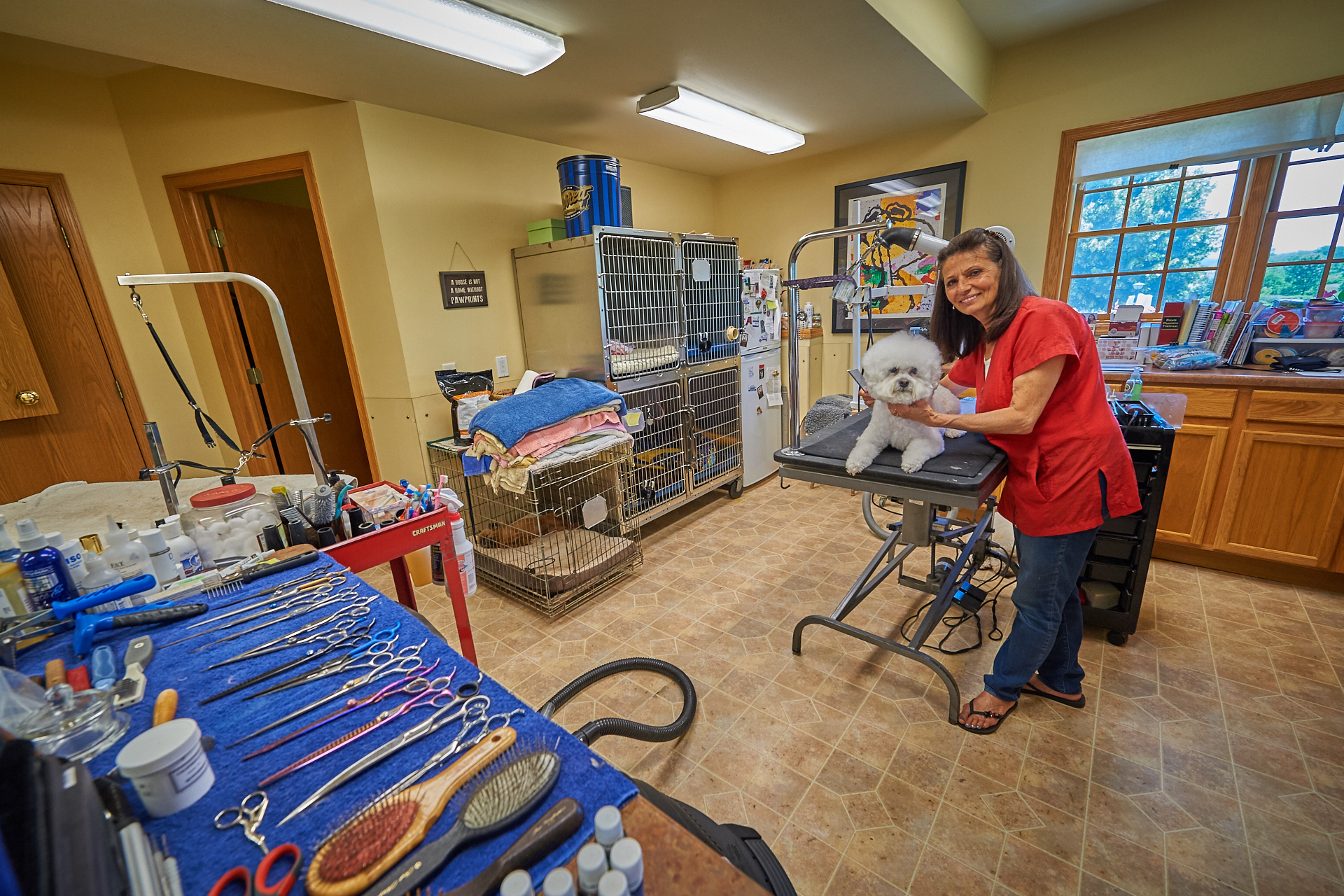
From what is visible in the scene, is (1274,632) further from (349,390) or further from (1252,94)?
(349,390)

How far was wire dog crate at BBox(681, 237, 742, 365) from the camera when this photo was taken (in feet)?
10.8

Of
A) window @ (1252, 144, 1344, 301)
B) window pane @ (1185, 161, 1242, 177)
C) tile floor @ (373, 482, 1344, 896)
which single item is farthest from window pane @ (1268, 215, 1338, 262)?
tile floor @ (373, 482, 1344, 896)

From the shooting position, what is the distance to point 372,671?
0.98 metres

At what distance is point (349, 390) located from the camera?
3857 millimetres

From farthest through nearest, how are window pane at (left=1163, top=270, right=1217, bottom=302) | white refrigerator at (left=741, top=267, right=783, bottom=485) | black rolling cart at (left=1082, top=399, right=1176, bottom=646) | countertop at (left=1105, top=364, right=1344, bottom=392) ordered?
1. white refrigerator at (left=741, top=267, right=783, bottom=485)
2. window pane at (left=1163, top=270, right=1217, bottom=302)
3. countertop at (left=1105, top=364, right=1344, bottom=392)
4. black rolling cart at (left=1082, top=399, right=1176, bottom=646)

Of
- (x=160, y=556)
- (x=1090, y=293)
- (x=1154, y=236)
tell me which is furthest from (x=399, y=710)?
(x=1154, y=236)

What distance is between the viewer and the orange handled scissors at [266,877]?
60 centimetres

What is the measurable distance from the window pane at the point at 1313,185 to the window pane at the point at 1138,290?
0.56m

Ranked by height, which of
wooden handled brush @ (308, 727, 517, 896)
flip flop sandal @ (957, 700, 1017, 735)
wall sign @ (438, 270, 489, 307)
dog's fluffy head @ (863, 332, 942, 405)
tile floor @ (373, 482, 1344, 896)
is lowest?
tile floor @ (373, 482, 1344, 896)

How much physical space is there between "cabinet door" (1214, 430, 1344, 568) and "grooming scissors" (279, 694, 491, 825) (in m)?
3.44

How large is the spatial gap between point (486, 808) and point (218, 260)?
12.2 ft

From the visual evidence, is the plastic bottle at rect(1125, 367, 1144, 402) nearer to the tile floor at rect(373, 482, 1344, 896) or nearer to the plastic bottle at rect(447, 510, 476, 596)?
the tile floor at rect(373, 482, 1344, 896)

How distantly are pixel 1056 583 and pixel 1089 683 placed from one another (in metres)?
0.72

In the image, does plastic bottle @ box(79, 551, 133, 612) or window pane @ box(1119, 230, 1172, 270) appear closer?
plastic bottle @ box(79, 551, 133, 612)
